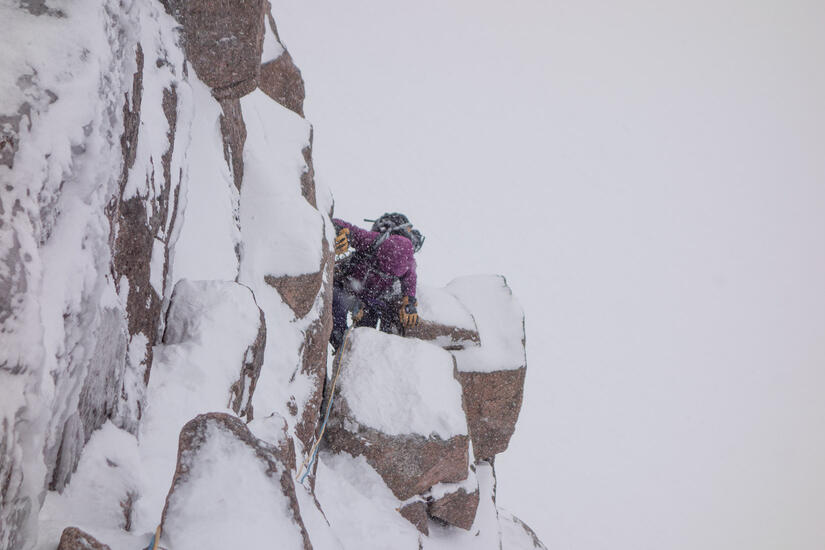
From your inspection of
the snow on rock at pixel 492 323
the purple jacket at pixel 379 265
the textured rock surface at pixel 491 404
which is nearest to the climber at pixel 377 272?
the purple jacket at pixel 379 265

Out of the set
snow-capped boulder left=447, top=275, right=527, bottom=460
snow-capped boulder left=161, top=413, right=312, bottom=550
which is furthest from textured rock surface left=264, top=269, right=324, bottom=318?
snow-capped boulder left=447, top=275, right=527, bottom=460

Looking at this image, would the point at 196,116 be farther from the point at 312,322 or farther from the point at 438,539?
the point at 438,539

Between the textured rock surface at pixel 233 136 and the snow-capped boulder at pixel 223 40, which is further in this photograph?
the textured rock surface at pixel 233 136

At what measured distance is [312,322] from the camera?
5.86m

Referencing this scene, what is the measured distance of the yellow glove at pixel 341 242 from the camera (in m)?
7.14

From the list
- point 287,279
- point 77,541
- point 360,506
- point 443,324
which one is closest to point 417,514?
point 360,506

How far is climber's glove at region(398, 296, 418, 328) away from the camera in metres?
7.78

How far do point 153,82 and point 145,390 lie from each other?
2458 mm

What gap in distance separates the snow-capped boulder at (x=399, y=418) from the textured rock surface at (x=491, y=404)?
65.6 inches

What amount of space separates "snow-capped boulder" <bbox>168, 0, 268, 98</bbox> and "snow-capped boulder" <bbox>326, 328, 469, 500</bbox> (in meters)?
3.95

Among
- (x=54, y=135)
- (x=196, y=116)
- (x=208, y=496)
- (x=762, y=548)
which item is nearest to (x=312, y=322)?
(x=196, y=116)

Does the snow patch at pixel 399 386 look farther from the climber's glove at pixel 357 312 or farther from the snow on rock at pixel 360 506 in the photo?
the climber's glove at pixel 357 312

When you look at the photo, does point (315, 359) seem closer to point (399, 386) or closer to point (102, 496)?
point (399, 386)

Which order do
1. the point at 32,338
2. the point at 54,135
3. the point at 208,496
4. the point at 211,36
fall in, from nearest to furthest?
1. the point at 32,338
2. the point at 54,135
3. the point at 208,496
4. the point at 211,36
